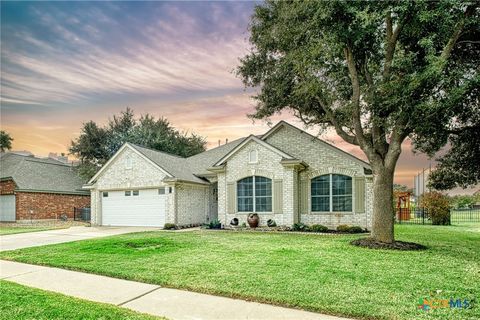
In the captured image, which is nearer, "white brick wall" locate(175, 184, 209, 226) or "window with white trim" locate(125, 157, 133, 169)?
"white brick wall" locate(175, 184, 209, 226)

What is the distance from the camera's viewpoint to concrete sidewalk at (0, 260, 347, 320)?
14.7ft

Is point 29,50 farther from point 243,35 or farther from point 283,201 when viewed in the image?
point 283,201

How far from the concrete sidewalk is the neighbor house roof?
1987 centimetres

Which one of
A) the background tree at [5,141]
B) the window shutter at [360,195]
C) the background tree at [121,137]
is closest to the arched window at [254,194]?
the window shutter at [360,195]

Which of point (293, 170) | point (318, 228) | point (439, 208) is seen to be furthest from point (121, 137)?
point (439, 208)

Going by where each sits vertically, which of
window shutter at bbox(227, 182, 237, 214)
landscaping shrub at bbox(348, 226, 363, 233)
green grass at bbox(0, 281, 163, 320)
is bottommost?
landscaping shrub at bbox(348, 226, 363, 233)

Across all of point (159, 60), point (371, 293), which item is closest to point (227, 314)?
point (371, 293)

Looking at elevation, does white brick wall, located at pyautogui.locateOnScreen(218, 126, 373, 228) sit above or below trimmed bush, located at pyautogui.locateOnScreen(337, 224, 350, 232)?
above

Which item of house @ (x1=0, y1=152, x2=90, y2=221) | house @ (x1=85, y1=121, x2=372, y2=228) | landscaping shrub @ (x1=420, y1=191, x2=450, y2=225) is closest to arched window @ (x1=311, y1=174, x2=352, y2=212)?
house @ (x1=85, y1=121, x2=372, y2=228)

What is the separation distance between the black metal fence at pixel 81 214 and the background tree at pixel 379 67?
20.3 meters

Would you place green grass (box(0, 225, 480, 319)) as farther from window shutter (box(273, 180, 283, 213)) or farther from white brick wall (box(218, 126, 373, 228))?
window shutter (box(273, 180, 283, 213))

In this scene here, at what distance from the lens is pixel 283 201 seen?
1628 cm

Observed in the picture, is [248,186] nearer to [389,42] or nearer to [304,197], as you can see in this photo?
[304,197]

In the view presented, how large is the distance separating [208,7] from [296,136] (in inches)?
342
